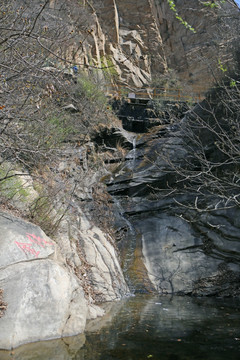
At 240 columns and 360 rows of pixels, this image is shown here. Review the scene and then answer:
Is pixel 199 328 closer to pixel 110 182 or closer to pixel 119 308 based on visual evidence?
pixel 119 308

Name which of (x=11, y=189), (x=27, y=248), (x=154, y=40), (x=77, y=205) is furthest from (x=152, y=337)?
(x=154, y=40)

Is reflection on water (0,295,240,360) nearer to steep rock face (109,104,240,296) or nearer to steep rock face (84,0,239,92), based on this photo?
steep rock face (109,104,240,296)

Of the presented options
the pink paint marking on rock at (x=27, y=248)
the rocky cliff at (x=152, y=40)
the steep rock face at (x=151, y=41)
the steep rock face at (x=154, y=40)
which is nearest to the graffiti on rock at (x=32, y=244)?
the pink paint marking on rock at (x=27, y=248)

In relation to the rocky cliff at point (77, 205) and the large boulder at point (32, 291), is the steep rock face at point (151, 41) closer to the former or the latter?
the rocky cliff at point (77, 205)

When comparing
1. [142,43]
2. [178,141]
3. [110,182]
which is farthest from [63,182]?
[142,43]

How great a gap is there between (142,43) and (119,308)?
25.8 m

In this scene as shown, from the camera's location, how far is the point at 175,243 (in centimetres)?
1114

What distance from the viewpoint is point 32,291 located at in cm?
529

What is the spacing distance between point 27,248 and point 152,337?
258cm

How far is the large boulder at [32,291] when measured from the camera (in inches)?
193

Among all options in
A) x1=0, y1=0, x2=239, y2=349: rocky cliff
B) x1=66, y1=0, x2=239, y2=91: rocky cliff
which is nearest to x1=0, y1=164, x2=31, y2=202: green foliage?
x1=0, y1=0, x2=239, y2=349: rocky cliff

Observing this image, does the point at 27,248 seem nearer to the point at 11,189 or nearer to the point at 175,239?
the point at 11,189

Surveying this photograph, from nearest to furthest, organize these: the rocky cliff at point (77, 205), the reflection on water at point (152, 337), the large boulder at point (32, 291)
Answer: the reflection on water at point (152, 337)
the large boulder at point (32, 291)
the rocky cliff at point (77, 205)

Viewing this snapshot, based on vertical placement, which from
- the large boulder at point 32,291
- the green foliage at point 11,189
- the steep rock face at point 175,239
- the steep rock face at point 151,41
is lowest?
the steep rock face at point 175,239
